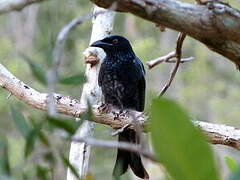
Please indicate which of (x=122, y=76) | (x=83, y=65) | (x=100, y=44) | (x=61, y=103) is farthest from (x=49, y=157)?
(x=83, y=65)

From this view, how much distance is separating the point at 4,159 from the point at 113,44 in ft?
11.9

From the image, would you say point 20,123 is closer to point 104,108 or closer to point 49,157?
point 49,157

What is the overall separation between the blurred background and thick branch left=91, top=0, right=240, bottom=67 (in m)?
5.67

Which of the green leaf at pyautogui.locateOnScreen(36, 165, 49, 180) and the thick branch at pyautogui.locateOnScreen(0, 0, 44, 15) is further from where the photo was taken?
the thick branch at pyautogui.locateOnScreen(0, 0, 44, 15)

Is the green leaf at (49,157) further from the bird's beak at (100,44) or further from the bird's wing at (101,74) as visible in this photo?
the bird's wing at (101,74)

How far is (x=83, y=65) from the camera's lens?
11172 mm

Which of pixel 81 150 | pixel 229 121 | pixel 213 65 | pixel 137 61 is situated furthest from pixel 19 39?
pixel 81 150

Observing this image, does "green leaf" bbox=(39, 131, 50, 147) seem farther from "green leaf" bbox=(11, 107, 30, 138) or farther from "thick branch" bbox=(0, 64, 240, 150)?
"thick branch" bbox=(0, 64, 240, 150)

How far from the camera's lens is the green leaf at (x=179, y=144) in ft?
3.51

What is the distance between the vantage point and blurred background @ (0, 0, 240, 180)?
1034cm

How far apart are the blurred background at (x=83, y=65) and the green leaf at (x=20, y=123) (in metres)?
5.91

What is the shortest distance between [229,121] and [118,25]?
3522 millimetres

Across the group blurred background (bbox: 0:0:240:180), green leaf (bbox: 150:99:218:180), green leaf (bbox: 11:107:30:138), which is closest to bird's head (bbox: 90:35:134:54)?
blurred background (bbox: 0:0:240:180)

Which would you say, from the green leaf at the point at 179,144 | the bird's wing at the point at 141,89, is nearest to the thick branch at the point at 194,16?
the green leaf at the point at 179,144
